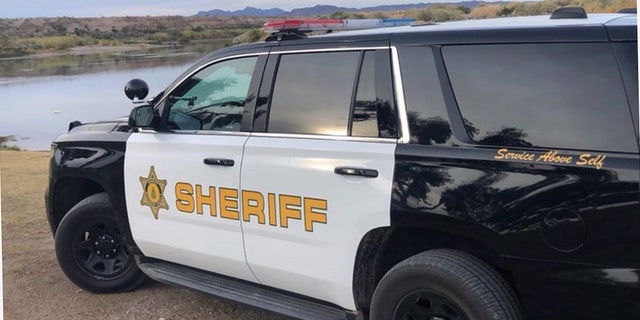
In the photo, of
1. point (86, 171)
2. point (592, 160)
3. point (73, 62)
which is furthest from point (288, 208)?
point (73, 62)

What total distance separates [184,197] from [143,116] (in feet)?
2.06

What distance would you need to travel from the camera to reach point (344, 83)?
3461 mm

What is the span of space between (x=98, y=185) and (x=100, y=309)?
36.7 inches

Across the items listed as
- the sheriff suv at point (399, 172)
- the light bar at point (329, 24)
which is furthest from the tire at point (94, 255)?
the light bar at point (329, 24)

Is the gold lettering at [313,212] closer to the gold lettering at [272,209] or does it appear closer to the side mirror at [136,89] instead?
the gold lettering at [272,209]

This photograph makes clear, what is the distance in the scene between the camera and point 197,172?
392 cm

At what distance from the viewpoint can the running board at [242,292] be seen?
3.55 m

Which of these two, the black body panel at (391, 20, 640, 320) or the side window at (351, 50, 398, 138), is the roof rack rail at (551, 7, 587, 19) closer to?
the black body panel at (391, 20, 640, 320)

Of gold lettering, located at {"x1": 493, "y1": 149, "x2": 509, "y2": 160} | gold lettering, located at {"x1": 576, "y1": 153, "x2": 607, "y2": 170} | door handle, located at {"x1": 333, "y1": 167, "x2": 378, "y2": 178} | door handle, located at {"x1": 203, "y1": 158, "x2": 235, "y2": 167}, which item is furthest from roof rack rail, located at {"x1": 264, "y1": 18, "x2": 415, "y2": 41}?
gold lettering, located at {"x1": 576, "y1": 153, "x2": 607, "y2": 170}

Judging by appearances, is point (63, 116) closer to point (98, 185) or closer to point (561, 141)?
point (98, 185)

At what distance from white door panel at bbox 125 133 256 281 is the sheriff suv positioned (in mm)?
13

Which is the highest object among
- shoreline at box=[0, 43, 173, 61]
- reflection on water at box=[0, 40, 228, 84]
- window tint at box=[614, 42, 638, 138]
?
window tint at box=[614, 42, 638, 138]

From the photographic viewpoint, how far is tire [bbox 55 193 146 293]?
15.9 ft

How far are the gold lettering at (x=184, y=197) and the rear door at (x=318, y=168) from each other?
1.50ft
